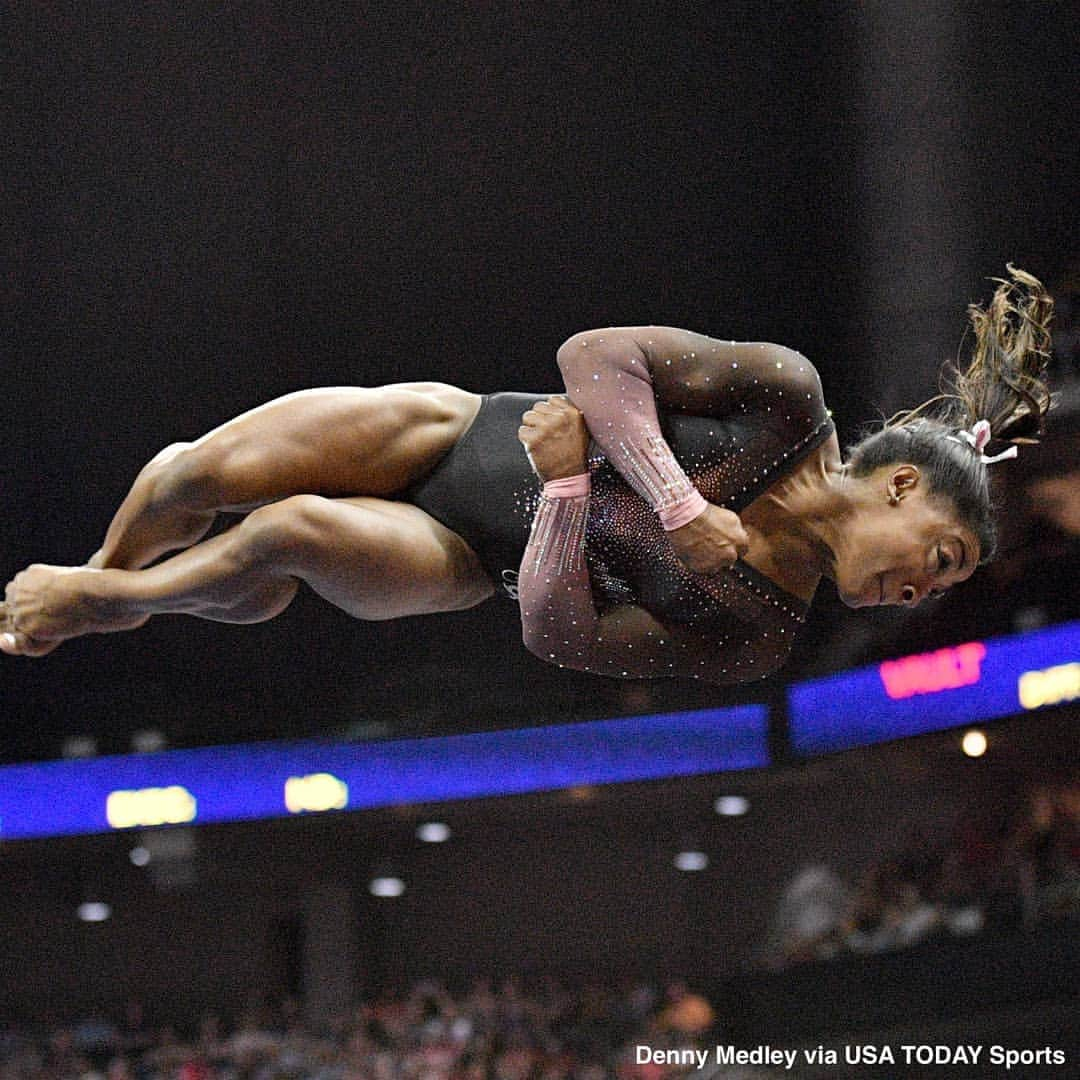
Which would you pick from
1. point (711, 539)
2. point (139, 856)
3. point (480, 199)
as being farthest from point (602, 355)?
point (139, 856)

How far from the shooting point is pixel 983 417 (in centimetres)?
213

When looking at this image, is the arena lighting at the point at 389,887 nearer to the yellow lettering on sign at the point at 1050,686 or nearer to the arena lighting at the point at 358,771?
the arena lighting at the point at 358,771

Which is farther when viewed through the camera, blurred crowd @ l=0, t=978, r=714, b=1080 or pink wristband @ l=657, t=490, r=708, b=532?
blurred crowd @ l=0, t=978, r=714, b=1080

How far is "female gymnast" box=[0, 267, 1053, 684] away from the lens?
1939mm

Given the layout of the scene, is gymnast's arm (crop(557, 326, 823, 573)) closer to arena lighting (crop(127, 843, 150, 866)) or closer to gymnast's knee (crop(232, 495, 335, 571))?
gymnast's knee (crop(232, 495, 335, 571))

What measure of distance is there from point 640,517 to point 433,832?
230 inches

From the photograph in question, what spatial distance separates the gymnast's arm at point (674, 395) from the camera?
186 centimetres

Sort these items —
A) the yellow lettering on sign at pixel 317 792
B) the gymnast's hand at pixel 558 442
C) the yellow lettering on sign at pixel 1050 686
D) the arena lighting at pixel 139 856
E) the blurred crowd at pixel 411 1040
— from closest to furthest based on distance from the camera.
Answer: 1. the gymnast's hand at pixel 558 442
2. the yellow lettering on sign at pixel 1050 686
3. the blurred crowd at pixel 411 1040
4. the yellow lettering on sign at pixel 317 792
5. the arena lighting at pixel 139 856

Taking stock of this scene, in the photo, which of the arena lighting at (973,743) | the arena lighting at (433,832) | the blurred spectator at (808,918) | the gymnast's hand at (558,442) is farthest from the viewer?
the arena lighting at (433,832)

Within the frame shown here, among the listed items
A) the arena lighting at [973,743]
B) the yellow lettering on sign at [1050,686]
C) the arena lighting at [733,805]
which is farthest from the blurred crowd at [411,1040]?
the yellow lettering on sign at [1050,686]

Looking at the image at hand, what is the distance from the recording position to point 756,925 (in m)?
6.94

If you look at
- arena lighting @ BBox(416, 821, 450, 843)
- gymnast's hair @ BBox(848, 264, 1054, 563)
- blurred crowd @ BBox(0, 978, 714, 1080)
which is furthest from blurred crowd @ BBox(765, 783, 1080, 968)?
gymnast's hair @ BBox(848, 264, 1054, 563)

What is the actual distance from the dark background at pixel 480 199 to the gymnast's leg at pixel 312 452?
294 centimetres

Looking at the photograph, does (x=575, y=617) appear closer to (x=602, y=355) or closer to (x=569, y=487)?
(x=569, y=487)
